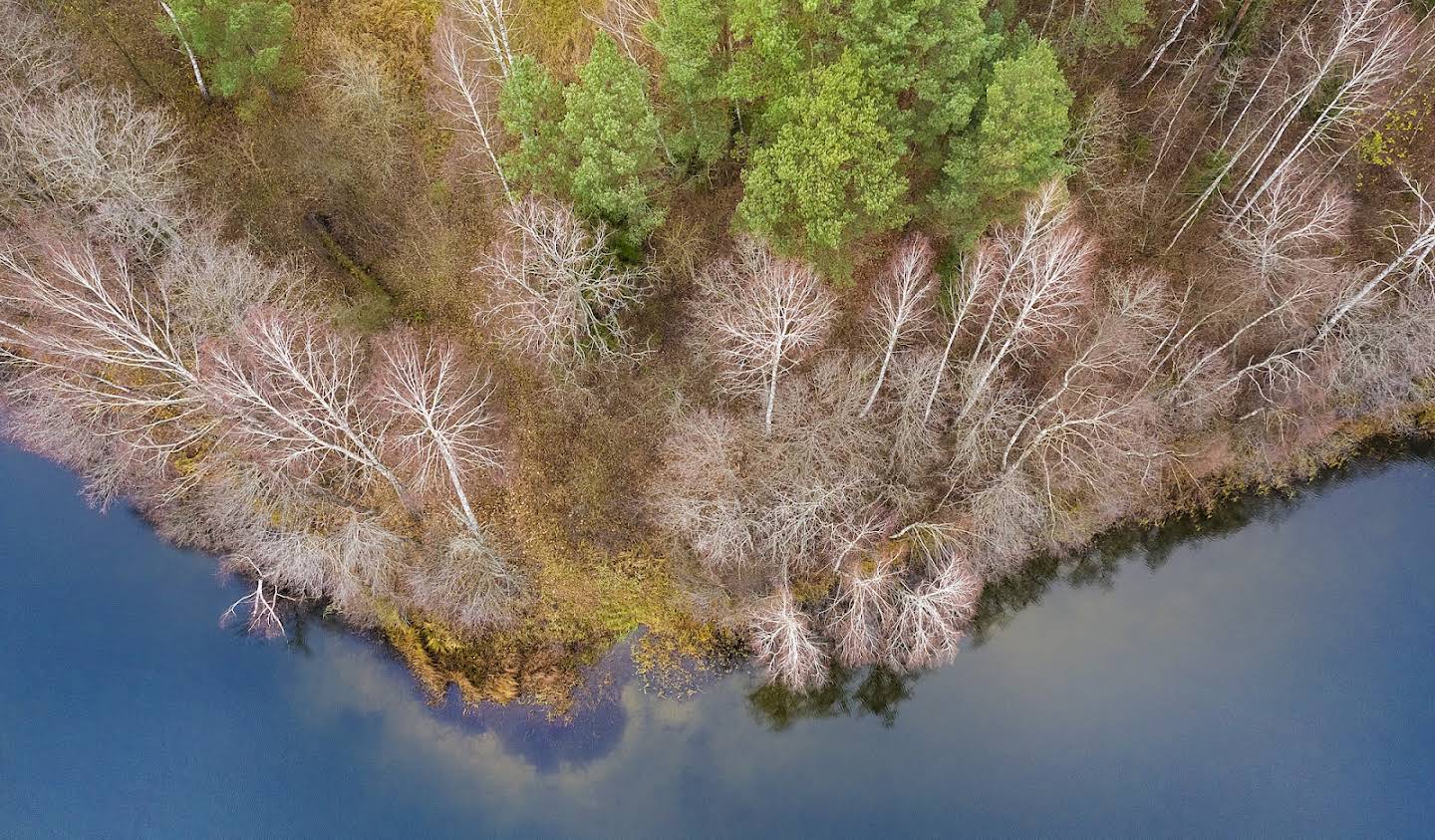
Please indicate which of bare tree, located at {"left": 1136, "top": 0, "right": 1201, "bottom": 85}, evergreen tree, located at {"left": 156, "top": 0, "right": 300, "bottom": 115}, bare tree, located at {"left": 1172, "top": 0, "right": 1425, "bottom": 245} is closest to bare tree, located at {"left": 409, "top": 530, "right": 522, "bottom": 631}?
evergreen tree, located at {"left": 156, "top": 0, "right": 300, "bottom": 115}

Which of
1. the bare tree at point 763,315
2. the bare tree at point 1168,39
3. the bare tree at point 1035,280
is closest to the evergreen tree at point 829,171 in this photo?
the bare tree at point 763,315

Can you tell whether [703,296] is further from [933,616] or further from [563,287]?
[933,616]

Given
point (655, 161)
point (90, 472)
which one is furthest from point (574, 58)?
point (90, 472)

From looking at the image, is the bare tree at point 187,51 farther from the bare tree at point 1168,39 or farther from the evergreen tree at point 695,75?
the bare tree at point 1168,39

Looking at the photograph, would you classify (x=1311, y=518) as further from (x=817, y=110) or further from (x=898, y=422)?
(x=817, y=110)

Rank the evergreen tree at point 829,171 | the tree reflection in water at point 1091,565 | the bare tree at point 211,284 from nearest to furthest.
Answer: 1. the evergreen tree at point 829,171
2. the bare tree at point 211,284
3. the tree reflection in water at point 1091,565

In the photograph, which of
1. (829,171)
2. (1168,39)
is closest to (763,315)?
(829,171)

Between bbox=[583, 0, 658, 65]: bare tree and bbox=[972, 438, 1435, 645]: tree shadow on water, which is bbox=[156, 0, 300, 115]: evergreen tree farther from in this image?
bbox=[972, 438, 1435, 645]: tree shadow on water
